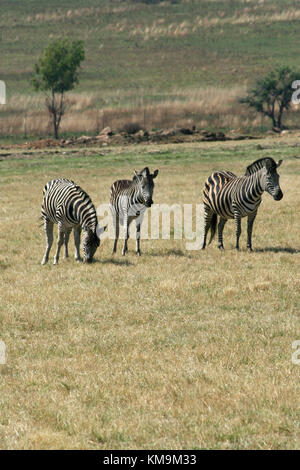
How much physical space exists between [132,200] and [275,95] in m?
66.5

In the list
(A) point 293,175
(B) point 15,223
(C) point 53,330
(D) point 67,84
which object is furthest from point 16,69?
(C) point 53,330

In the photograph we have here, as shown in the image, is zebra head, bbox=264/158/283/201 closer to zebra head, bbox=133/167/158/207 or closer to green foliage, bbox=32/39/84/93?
zebra head, bbox=133/167/158/207

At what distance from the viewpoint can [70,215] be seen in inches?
602

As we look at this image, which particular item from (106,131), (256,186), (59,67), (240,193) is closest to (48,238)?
(240,193)

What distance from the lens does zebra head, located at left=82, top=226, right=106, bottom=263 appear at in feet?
48.3

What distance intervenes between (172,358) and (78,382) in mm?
1471

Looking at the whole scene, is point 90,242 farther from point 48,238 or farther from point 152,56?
point 152,56

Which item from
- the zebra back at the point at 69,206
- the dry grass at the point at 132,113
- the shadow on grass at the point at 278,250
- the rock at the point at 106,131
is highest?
the dry grass at the point at 132,113

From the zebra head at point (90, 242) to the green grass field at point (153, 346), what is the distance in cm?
28

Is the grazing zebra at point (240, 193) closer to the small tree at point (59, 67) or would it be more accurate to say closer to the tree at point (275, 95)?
the small tree at point (59, 67)

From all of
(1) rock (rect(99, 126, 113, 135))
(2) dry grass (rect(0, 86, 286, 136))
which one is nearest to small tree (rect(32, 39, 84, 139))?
(2) dry grass (rect(0, 86, 286, 136))

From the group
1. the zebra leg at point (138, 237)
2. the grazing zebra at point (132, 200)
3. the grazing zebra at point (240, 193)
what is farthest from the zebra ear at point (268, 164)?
the zebra leg at point (138, 237)

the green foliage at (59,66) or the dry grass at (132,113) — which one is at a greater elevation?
the green foliage at (59,66)

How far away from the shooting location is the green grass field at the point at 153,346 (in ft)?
23.6
